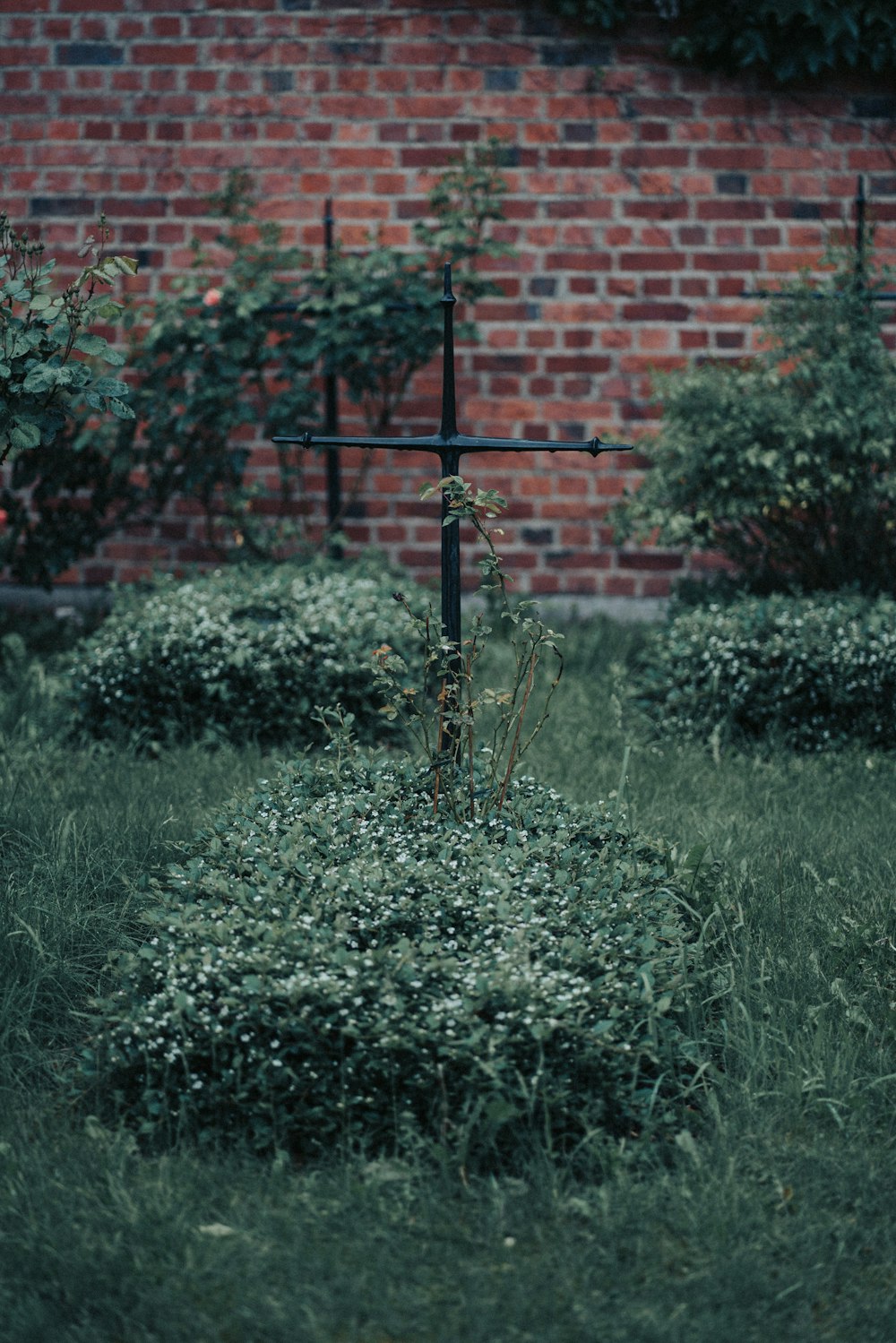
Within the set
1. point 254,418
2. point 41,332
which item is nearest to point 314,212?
point 254,418

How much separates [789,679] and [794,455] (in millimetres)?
947

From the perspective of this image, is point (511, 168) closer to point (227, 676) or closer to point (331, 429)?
point (331, 429)

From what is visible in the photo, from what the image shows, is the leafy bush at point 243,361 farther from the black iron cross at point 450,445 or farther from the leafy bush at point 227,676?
the black iron cross at point 450,445

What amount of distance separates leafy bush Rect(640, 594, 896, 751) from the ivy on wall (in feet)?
8.25

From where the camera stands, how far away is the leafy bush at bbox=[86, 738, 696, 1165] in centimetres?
200

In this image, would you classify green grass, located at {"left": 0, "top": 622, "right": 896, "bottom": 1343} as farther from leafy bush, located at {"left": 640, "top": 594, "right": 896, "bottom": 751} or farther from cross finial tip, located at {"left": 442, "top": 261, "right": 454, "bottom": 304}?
leafy bush, located at {"left": 640, "top": 594, "right": 896, "bottom": 751}

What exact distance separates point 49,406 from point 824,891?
206cm

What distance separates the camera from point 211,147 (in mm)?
5520

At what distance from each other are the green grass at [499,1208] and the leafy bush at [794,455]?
7.51ft

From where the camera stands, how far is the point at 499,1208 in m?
1.82

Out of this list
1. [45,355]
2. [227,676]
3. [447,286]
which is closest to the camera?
[447,286]

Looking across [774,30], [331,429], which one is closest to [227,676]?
[331,429]

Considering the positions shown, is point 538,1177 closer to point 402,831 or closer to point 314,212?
point 402,831

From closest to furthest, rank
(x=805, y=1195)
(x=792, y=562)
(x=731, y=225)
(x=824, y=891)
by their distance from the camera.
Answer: (x=805, y=1195)
(x=824, y=891)
(x=792, y=562)
(x=731, y=225)
